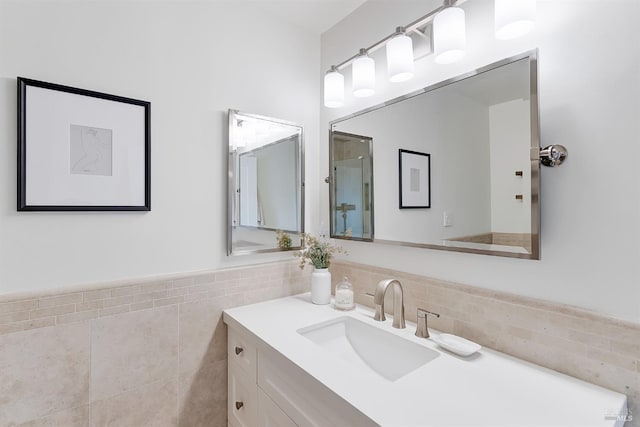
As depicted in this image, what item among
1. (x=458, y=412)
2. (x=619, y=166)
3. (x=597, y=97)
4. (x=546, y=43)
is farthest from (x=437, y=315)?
(x=546, y=43)

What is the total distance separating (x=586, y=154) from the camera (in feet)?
2.72

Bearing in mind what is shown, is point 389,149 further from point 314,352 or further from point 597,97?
point 314,352

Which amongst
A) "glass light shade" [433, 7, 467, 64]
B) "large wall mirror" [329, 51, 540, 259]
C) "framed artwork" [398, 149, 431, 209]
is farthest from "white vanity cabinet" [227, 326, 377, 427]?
"glass light shade" [433, 7, 467, 64]

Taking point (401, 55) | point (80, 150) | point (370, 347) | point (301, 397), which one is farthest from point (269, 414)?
point (401, 55)

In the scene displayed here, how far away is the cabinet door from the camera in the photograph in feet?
3.18

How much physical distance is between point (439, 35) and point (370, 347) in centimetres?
120

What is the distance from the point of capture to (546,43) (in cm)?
90

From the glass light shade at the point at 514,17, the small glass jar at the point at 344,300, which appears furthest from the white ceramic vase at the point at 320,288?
the glass light shade at the point at 514,17

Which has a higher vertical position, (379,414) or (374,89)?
(374,89)

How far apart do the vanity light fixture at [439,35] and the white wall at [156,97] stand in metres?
0.46

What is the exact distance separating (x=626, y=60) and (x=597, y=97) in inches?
3.8

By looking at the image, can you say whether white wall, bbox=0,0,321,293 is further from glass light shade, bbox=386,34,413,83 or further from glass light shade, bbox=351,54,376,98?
glass light shade, bbox=386,34,413,83

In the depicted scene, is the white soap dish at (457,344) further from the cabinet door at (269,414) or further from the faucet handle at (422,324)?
the cabinet door at (269,414)

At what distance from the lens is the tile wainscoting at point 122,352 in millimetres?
979
